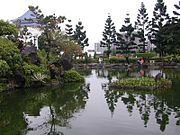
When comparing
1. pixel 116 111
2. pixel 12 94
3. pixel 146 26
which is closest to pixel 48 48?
pixel 12 94

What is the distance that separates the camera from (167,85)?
1770 cm

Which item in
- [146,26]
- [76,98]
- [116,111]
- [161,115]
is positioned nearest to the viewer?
[161,115]

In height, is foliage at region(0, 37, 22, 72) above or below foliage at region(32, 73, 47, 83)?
above

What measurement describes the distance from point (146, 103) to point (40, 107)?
4384mm

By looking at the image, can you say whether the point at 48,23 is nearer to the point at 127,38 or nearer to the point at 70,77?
the point at 70,77

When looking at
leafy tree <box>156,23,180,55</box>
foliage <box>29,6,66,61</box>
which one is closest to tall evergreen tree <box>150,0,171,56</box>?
leafy tree <box>156,23,180,55</box>

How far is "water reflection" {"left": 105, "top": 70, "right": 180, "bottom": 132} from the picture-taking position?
10.6 m

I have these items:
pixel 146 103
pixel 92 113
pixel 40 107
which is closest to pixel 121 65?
→ pixel 146 103

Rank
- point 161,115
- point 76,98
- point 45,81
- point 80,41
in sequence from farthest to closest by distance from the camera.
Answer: point 80,41 → point 45,81 → point 76,98 → point 161,115

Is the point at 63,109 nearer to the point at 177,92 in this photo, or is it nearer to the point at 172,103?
the point at 172,103

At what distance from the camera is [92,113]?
38.5ft

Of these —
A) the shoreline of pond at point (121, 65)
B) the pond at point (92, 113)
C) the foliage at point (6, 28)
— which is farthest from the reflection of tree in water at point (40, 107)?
the shoreline of pond at point (121, 65)

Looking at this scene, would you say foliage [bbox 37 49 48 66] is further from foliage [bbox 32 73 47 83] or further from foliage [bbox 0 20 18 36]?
foliage [bbox 0 20 18 36]

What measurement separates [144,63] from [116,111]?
28.6 m
